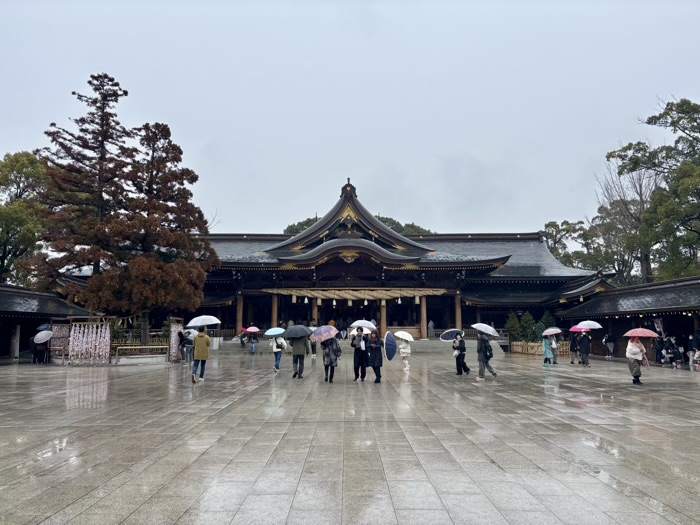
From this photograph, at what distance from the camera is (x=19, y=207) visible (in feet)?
87.4

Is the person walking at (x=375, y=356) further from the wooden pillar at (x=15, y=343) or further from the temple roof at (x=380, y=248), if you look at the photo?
the wooden pillar at (x=15, y=343)

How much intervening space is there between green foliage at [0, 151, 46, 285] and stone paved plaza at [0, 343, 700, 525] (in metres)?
20.1

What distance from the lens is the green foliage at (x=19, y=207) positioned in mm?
26641

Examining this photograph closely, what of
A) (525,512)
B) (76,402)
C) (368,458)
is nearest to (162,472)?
(368,458)

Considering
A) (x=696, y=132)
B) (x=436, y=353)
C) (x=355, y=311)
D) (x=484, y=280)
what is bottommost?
(x=436, y=353)

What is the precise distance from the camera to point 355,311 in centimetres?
3569

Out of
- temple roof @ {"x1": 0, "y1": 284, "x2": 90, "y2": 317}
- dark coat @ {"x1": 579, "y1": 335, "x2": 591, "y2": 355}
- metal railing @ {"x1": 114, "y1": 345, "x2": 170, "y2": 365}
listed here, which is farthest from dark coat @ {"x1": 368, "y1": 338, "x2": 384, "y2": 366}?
temple roof @ {"x1": 0, "y1": 284, "x2": 90, "y2": 317}

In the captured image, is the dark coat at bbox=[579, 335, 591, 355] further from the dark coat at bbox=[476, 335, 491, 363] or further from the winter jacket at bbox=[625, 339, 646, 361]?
the dark coat at bbox=[476, 335, 491, 363]

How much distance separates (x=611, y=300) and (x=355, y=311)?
→ 1766 centimetres

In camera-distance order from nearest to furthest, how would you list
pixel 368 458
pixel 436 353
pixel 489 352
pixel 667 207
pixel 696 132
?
pixel 368 458 < pixel 489 352 < pixel 667 207 < pixel 696 132 < pixel 436 353

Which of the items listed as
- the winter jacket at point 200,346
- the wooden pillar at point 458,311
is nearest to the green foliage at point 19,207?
the winter jacket at point 200,346

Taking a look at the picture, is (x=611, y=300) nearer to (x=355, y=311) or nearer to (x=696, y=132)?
(x=696, y=132)

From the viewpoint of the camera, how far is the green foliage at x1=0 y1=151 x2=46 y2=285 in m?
26.6

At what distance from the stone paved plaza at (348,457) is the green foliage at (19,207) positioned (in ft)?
66.1
